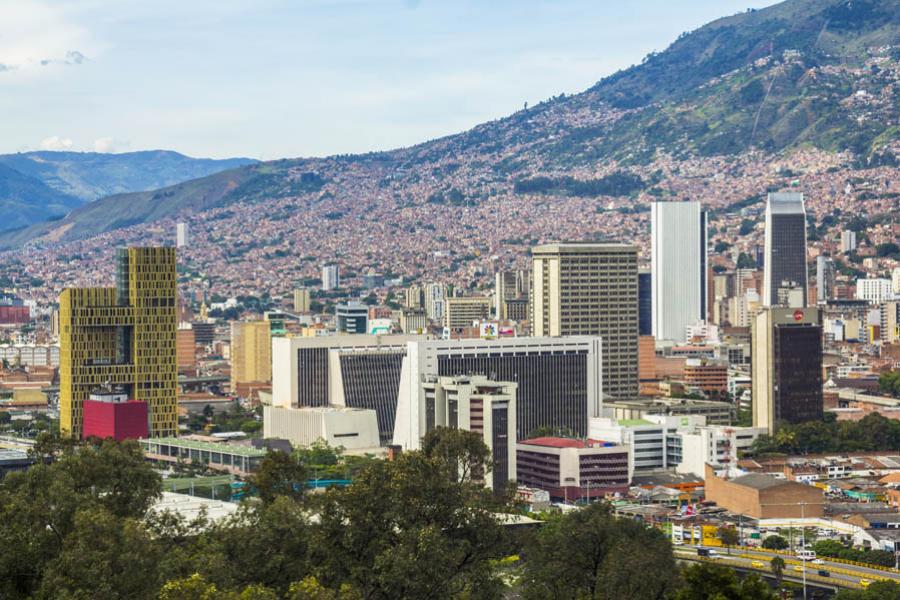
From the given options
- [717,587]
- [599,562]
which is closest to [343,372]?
[599,562]

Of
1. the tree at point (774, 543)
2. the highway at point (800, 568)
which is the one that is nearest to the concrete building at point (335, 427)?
the tree at point (774, 543)

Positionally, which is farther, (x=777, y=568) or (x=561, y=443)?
(x=561, y=443)

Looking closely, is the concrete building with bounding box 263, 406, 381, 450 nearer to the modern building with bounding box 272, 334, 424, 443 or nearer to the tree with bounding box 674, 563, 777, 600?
the modern building with bounding box 272, 334, 424, 443

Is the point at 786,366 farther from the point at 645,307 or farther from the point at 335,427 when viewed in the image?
the point at 645,307

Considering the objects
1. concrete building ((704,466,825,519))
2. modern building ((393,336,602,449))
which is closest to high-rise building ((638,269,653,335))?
modern building ((393,336,602,449))

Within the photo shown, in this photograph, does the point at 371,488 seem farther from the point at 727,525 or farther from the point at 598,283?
the point at 598,283

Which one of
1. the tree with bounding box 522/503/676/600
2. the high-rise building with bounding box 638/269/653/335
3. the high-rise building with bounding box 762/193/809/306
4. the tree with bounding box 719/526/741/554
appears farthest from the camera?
the high-rise building with bounding box 762/193/809/306

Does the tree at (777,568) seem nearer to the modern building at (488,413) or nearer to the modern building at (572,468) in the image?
the modern building at (488,413)
